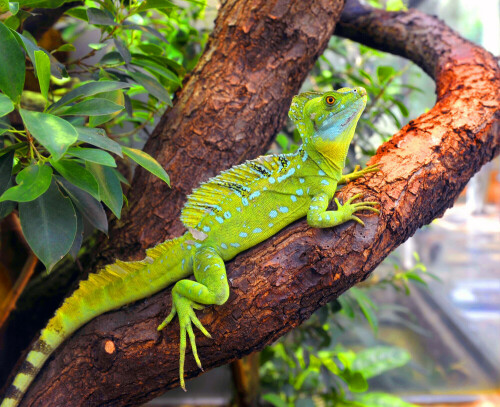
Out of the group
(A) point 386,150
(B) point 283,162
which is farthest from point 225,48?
(A) point 386,150

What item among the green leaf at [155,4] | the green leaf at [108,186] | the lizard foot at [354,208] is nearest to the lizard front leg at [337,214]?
the lizard foot at [354,208]

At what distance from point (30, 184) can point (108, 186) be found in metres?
0.42

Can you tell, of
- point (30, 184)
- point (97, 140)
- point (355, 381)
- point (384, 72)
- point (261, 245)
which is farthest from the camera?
point (355, 381)

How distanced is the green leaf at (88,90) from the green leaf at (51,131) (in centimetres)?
40

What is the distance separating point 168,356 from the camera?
6.62 ft

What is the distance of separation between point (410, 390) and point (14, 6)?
6.06m

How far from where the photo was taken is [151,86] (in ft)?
8.03

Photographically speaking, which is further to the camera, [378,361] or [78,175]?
[378,361]

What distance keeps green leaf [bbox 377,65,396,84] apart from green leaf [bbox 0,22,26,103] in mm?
2706

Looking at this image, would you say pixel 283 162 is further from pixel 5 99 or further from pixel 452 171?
pixel 5 99

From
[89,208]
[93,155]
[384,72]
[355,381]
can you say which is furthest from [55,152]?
[355,381]

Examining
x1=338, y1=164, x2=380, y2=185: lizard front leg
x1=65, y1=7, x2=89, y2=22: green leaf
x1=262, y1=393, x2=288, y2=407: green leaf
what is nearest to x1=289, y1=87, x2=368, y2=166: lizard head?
x1=338, y1=164, x2=380, y2=185: lizard front leg

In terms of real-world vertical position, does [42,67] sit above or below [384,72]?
below

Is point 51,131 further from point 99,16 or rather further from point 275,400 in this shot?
point 275,400
